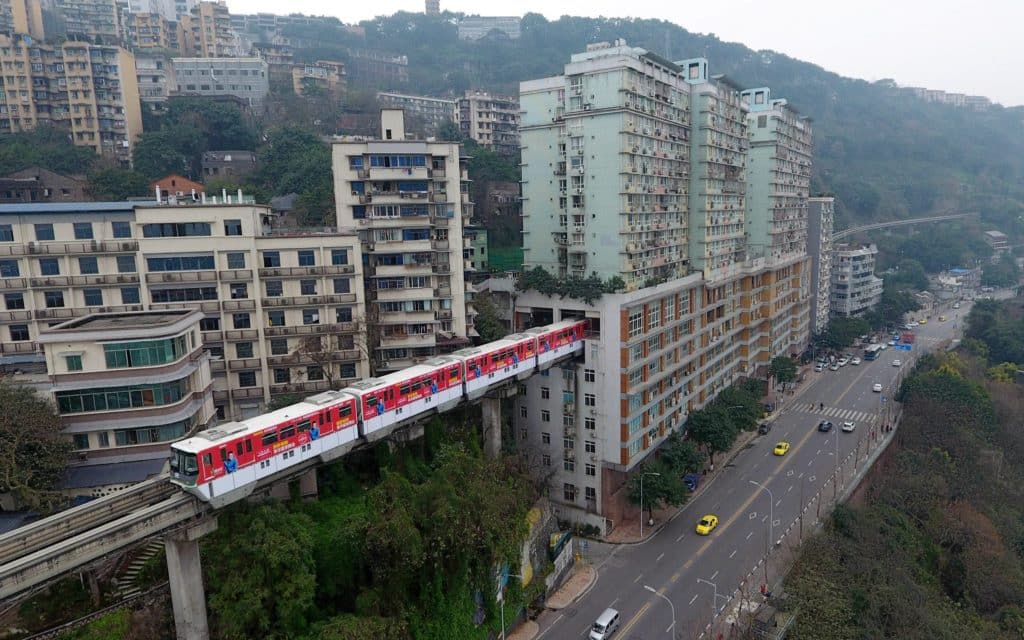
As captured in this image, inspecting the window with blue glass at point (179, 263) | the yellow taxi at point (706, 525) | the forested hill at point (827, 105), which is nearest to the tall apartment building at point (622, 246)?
the yellow taxi at point (706, 525)

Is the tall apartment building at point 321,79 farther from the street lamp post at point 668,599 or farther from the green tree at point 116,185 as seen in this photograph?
the street lamp post at point 668,599

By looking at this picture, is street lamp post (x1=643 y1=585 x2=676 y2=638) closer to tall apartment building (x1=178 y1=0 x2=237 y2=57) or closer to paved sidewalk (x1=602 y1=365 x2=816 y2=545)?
paved sidewalk (x1=602 y1=365 x2=816 y2=545)

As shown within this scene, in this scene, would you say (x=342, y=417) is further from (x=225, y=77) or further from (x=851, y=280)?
(x=851, y=280)

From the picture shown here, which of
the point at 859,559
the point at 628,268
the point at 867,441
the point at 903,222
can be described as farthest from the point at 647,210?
the point at 903,222

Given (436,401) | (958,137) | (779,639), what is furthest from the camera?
(958,137)

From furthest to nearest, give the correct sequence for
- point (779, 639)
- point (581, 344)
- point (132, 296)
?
1. point (581, 344)
2. point (132, 296)
3. point (779, 639)

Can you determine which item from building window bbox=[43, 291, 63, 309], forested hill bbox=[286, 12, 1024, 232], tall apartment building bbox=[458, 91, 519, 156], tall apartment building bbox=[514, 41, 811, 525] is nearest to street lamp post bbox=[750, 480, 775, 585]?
tall apartment building bbox=[514, 41, 811, 525]

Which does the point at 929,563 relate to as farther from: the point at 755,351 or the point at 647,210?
the point at 647,210
